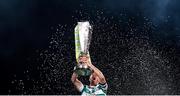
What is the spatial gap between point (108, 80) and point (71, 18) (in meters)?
1.65

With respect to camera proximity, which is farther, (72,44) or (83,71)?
(72,44)

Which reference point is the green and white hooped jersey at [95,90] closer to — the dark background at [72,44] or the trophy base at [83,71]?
the trophy base at [83,71]

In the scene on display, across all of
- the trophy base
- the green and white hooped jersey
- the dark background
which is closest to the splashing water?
the dark background

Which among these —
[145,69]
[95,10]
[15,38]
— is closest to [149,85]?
[145,69]

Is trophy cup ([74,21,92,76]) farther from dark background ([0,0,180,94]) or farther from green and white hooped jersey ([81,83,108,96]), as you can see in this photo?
dark background ([0,0,180,94])

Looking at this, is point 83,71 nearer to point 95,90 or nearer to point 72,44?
point 95,90

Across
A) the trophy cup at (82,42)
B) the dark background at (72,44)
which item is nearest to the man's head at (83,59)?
the trophy cup at (82,42)

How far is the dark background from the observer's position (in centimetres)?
1348

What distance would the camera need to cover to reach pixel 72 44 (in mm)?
13594

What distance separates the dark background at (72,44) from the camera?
13.5 m

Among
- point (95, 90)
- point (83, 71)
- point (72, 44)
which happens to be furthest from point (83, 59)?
point (72, 44)

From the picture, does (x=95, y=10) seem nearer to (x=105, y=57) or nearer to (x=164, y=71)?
(x=105, y=57)

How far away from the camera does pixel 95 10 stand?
1356 centimetres

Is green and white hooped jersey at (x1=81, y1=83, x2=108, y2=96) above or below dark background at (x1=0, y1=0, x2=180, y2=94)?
below
